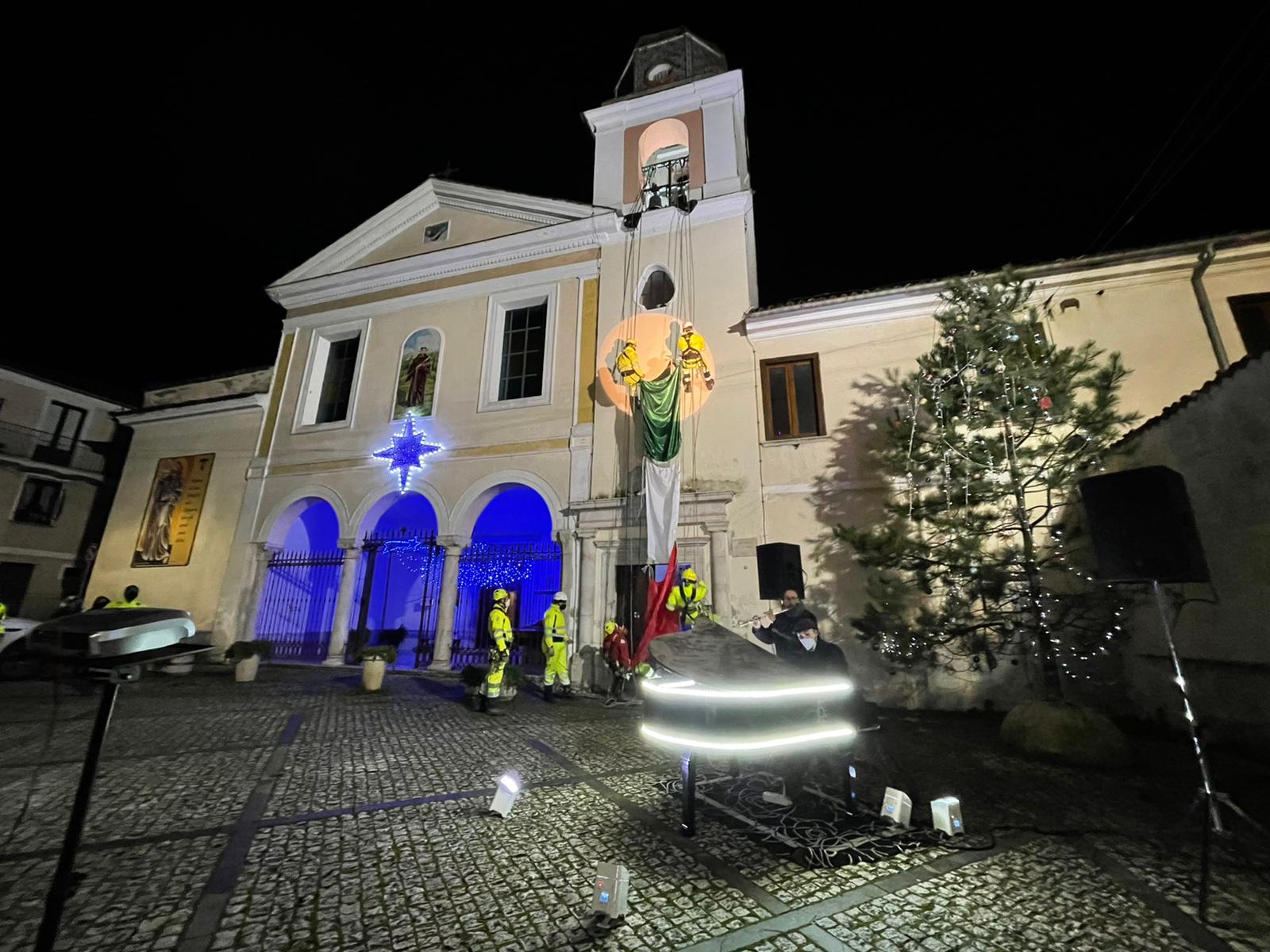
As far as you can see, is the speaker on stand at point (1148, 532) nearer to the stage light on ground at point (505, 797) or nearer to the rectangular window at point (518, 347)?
the stage light on ground at point (505, 797)

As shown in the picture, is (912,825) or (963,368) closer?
(912,825)

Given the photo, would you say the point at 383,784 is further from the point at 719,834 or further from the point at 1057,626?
the point at 1057,626

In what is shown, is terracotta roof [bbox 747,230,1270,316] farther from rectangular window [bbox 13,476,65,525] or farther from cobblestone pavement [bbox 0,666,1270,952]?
rectangular window [bbox 13,476,65,525]

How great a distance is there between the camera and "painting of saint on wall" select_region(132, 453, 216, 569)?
14.3 m

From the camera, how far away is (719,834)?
12.0 feet

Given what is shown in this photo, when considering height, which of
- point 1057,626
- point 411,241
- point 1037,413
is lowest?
point 1057,626

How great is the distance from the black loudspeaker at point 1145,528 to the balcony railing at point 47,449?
29.9 metres

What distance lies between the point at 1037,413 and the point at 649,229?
376 inches

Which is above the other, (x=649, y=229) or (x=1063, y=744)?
(x=649, y=229)

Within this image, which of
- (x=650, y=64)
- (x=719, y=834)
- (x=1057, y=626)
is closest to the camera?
(x=719, y=834)

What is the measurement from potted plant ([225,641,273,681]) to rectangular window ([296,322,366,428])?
20.3 ft

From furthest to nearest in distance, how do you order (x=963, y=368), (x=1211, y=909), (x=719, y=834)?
(x=963, y=368)
(x=719, y=834)
(x=1211, y=909)

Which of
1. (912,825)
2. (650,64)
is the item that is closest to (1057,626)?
(912,825)

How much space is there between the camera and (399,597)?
16.7 metres
